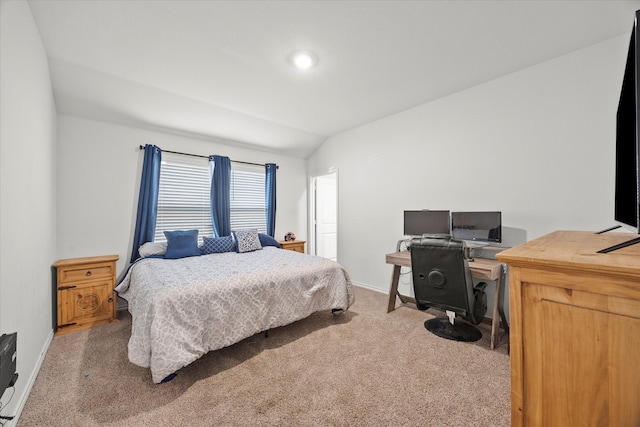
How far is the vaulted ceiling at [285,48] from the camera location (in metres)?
1.88

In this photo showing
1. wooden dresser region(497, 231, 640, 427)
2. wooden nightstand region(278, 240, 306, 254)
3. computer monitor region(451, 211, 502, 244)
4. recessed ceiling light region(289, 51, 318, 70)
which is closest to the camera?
wooden dresser region(497, 231, 640, 427)

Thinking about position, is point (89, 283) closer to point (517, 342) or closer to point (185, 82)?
point (185, 82)

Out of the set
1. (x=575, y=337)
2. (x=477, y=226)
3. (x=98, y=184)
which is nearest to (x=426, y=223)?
(x=477, y=226)

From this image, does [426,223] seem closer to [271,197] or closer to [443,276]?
[443,276]

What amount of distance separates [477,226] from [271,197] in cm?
333

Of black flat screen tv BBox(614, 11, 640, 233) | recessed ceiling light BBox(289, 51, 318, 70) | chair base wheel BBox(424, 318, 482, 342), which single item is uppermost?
recessed ceiling light BBox(289, 51, 318, 70)

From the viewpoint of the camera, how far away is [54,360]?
2178 millimetres

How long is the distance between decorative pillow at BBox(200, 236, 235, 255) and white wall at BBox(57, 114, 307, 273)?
0.93 meters

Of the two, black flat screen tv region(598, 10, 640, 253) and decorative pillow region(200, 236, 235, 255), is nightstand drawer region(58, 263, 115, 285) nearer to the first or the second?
decorative pillow region(200, 236, 235, 255)

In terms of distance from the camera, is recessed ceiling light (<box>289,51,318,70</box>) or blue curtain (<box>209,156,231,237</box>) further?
blue curtain (<box>209,156,231,237</box>)

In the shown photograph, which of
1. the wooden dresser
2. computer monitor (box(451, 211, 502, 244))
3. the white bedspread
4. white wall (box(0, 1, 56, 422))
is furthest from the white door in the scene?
the wooden dresser

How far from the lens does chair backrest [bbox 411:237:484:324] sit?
2256 millimetres

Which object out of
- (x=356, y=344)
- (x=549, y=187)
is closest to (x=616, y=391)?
(x=356, y=344)

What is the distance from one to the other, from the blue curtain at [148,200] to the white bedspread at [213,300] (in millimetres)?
547
